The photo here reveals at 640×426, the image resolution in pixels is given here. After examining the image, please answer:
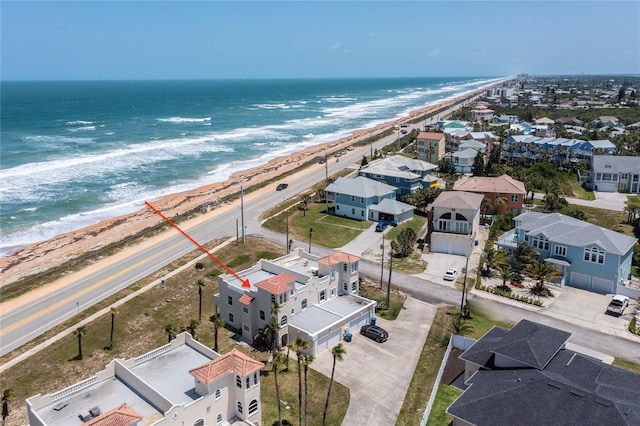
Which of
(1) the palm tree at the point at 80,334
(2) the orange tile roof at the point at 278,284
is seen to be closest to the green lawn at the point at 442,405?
(2) the orange tile roof at the point at 278,284

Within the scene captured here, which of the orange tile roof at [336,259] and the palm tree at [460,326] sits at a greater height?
the orange tile roof at [336,259]

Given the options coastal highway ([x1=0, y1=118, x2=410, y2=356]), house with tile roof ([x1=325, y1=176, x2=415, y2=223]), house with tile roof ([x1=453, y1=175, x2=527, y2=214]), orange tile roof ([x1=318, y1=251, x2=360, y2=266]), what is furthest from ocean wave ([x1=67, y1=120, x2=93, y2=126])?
orange tile roof ([x1=318, y1=251, x2=360, y2=266])

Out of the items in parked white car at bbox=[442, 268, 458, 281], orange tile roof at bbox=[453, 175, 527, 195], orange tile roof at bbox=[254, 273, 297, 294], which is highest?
orange tile roof at bbox=[453, 175, 527, 195]

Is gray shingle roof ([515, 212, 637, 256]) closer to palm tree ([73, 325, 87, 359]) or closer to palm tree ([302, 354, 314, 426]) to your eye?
Answer: palm tree ([302, 354, 314, 426])

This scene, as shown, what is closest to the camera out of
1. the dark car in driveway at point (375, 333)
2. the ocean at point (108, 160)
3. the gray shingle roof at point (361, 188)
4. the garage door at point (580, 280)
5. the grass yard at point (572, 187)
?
the dark car in driveway at point (375, 333)

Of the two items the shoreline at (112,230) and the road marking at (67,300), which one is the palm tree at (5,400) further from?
the shoreline at (112,230)

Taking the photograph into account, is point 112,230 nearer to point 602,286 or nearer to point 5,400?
point 5,400

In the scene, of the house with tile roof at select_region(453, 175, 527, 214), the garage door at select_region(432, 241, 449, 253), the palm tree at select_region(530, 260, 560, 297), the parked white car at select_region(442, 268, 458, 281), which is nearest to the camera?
the palm tree at select_region(530, 260, 560, 297)

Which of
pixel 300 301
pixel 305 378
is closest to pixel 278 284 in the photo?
pixel 300 301
